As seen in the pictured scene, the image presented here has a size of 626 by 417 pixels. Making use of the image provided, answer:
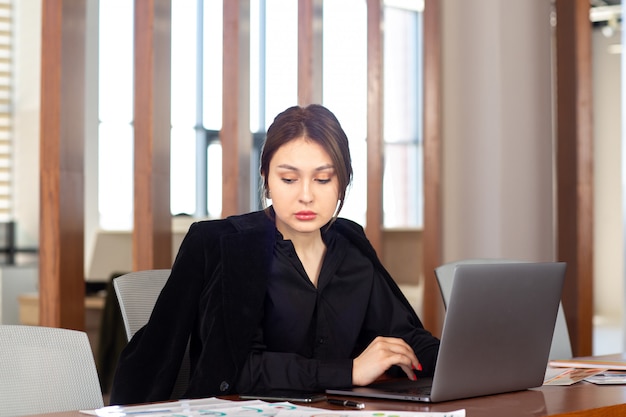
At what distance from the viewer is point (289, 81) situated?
920cm

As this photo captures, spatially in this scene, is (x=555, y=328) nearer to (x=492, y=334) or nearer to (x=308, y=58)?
(x=492, y=334)

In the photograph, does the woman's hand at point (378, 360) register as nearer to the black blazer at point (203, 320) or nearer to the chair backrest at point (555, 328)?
the black blazer at point (203, 320)

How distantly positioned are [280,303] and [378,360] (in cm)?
32

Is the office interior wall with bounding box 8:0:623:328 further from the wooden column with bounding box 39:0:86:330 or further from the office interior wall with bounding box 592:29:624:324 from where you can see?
the office interior wall with bounding box 592:29:624:324

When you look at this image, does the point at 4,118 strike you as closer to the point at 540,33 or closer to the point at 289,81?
the point at 289,81

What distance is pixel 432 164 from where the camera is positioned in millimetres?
5031

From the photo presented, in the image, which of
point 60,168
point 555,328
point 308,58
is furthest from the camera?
point 308,58

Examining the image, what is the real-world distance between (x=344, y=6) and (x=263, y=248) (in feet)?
24.4

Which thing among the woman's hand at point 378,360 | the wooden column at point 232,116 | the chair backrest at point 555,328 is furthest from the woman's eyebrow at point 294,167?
the wooden column at point 232,116

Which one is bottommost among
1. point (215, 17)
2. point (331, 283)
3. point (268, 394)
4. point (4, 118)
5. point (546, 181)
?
point (268, 394)

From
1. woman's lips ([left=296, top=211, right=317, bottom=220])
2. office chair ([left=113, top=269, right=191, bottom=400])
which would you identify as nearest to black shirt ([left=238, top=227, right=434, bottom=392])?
woman's lips ([left=296, top=211, right=317, bottom=220])

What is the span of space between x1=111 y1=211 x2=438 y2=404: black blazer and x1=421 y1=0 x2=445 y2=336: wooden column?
3.13 m

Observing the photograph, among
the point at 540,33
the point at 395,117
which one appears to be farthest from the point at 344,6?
the point at 540,33

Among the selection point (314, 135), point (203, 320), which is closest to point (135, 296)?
point (203, 320)
